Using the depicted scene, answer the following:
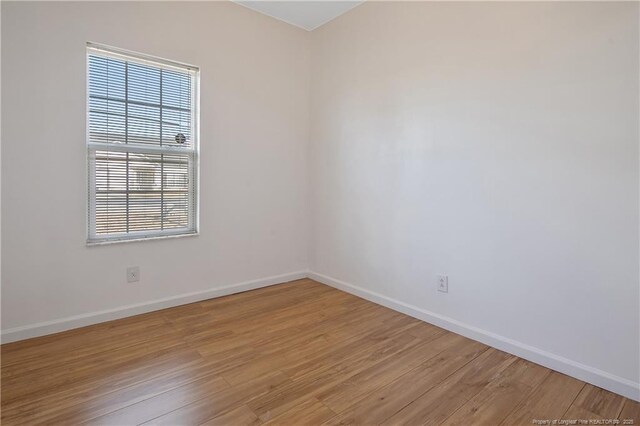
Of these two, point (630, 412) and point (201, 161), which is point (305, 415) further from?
point (201, 161)

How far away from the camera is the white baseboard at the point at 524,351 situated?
1837 millimetres

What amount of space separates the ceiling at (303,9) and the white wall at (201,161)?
0.10 m

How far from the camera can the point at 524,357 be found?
2176 mm

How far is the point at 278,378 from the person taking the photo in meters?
1.92

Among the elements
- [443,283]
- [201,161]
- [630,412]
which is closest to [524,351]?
[630,412]

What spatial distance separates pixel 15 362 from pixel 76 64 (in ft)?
6.30

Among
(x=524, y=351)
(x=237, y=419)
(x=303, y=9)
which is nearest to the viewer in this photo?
(x=237, y=419)

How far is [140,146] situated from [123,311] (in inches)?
50.5

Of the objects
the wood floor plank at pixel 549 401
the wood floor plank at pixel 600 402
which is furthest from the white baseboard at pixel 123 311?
the wood floor plank at pixel 600 402

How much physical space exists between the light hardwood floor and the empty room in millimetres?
15

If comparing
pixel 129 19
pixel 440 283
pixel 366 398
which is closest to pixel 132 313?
pixel 366 398

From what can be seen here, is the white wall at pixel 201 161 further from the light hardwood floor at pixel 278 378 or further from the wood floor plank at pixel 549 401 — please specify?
the wood floor plank at pixel 549 401

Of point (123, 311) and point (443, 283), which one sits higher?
point (443, 283)

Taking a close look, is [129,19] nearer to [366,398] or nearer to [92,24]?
[92,24]
